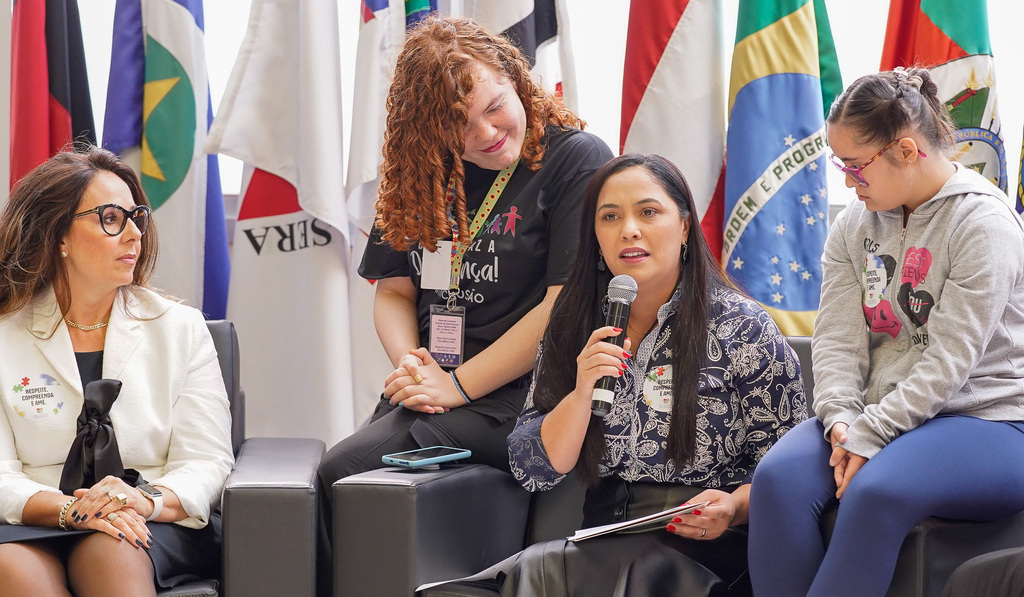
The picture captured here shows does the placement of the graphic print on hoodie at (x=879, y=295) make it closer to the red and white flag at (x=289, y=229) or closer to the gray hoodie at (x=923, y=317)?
the gray hoodie at (x=923, y=317)

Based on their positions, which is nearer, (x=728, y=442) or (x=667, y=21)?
(x=728, y=442)

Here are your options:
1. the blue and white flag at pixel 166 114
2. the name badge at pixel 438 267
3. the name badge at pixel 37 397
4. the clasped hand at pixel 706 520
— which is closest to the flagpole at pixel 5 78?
the blue and white flag at pixel 166 114

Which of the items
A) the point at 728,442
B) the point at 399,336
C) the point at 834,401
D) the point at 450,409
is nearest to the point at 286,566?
the point at 450,409

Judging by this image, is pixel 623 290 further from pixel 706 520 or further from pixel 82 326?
pixel 82 326

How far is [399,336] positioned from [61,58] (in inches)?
57.3

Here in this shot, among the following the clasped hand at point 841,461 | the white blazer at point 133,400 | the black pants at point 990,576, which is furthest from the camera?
the white blazer at point 133,400

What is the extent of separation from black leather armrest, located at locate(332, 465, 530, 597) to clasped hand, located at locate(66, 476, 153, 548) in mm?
367

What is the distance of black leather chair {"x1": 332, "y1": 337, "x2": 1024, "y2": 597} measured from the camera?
1573mm

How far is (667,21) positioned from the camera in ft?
9.25

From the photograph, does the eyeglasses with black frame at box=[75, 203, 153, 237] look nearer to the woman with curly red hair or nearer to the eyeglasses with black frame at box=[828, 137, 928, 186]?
the woman with curly red hair

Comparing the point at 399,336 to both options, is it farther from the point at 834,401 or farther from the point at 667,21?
the point at 667,21

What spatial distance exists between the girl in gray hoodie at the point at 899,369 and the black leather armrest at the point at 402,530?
583 millimetres

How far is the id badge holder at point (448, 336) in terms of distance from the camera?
230 centimetres

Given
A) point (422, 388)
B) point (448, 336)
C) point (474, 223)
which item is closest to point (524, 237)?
point (474, 223)
